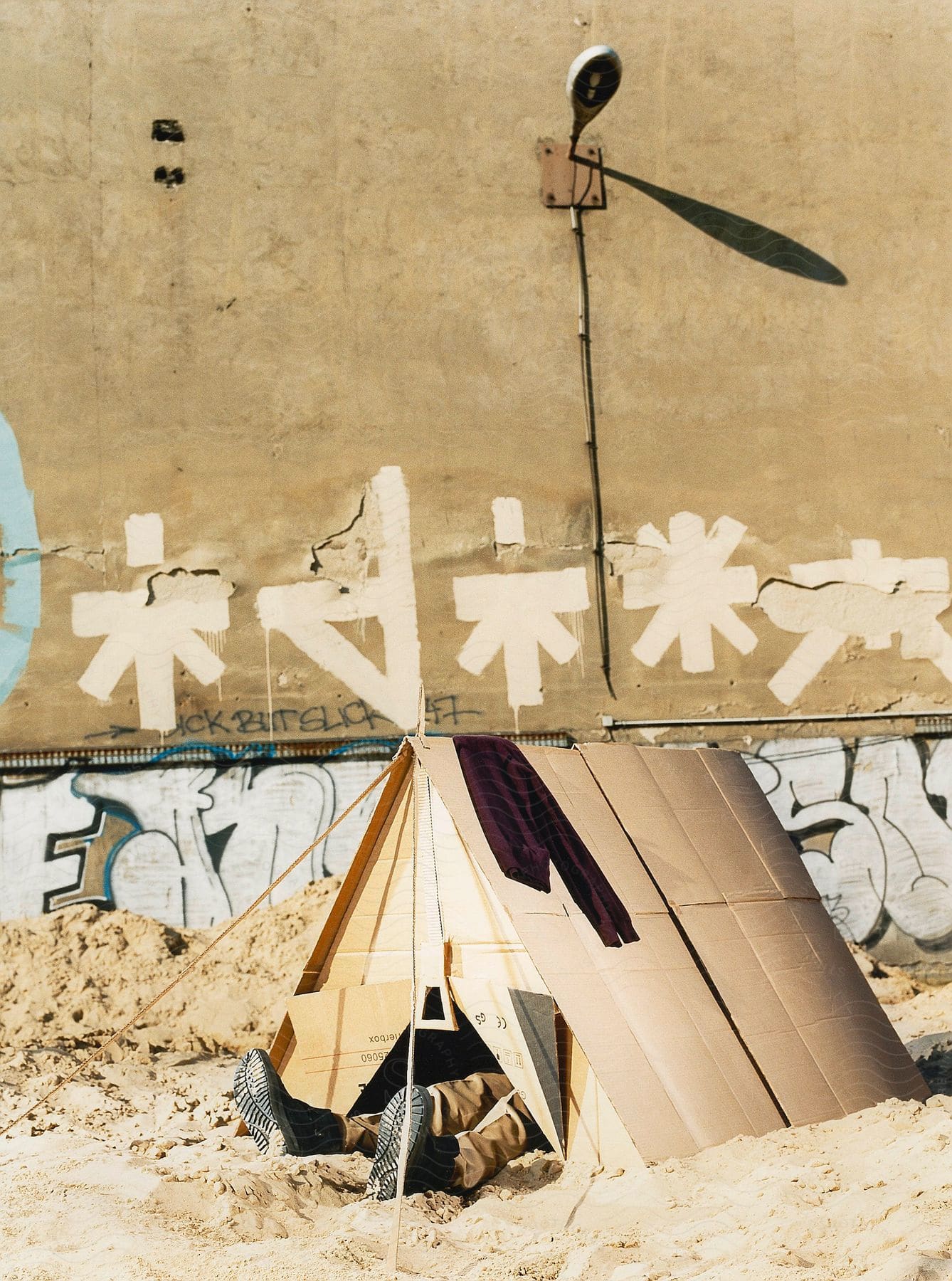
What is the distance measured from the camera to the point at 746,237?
957 centimetres

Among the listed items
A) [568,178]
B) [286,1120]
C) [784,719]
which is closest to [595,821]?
[286,1120]

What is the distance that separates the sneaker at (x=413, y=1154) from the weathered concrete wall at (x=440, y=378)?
4.71 meters

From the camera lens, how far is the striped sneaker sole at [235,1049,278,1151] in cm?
457

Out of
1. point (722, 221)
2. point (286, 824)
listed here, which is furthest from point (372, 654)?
point (722, 221)

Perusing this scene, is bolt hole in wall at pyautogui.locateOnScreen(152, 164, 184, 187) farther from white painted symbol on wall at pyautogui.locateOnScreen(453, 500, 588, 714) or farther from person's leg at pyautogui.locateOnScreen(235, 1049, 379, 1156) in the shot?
person's leg at pyautogui.locateOnScreen(235, 1049, 379, 1156)

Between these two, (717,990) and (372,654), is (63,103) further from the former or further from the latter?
(717,990)

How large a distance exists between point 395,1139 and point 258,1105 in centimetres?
82

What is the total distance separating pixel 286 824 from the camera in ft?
27.9

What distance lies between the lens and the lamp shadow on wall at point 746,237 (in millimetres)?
9539

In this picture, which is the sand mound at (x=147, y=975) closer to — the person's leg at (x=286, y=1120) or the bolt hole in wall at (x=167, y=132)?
the person's leg at (x=286, y=1120)

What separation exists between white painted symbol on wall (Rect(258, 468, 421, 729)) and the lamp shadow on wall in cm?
324

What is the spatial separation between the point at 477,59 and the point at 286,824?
20.7 ft

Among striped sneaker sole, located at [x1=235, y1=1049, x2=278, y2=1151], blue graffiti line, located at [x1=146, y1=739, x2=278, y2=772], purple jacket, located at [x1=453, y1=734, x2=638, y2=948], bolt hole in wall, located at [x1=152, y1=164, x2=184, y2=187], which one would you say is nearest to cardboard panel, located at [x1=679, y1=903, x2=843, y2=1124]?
purple jacket, located at [x1=453, y1=734, x2=638, y2=948]

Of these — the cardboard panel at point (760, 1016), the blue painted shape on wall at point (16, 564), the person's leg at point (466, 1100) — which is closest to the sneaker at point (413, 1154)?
the person's leg at point (466, 1100)
